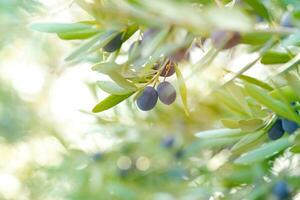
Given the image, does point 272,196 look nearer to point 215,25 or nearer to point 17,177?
point 215,25

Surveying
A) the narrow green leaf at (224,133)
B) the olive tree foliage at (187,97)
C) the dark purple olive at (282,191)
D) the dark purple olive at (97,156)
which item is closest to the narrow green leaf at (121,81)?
the olive tree foliage at (187,97)

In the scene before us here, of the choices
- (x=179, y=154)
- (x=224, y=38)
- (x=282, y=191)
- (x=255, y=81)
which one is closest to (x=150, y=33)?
(x=224, y=38)

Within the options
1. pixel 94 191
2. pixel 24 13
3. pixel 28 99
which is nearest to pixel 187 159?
pixel 94 191

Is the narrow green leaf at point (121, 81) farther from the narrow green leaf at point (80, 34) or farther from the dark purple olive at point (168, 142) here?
the dark purple olive at point (168, 142)

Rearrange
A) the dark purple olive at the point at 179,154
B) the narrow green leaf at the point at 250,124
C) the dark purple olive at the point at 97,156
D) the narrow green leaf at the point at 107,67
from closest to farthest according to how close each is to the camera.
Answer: the narrow green leaf at the point at 107,67 < the narrow green leaf at the point at 250,124 < the dark purple olive at the point at 179,154 < the dark purple olive at the point at 97,156

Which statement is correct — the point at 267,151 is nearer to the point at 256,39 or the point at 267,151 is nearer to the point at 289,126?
the point at 289,126

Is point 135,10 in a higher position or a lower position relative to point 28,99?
higher

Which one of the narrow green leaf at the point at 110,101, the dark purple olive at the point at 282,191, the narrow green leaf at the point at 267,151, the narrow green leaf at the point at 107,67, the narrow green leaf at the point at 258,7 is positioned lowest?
the dark purple olive at the point at 282,191
